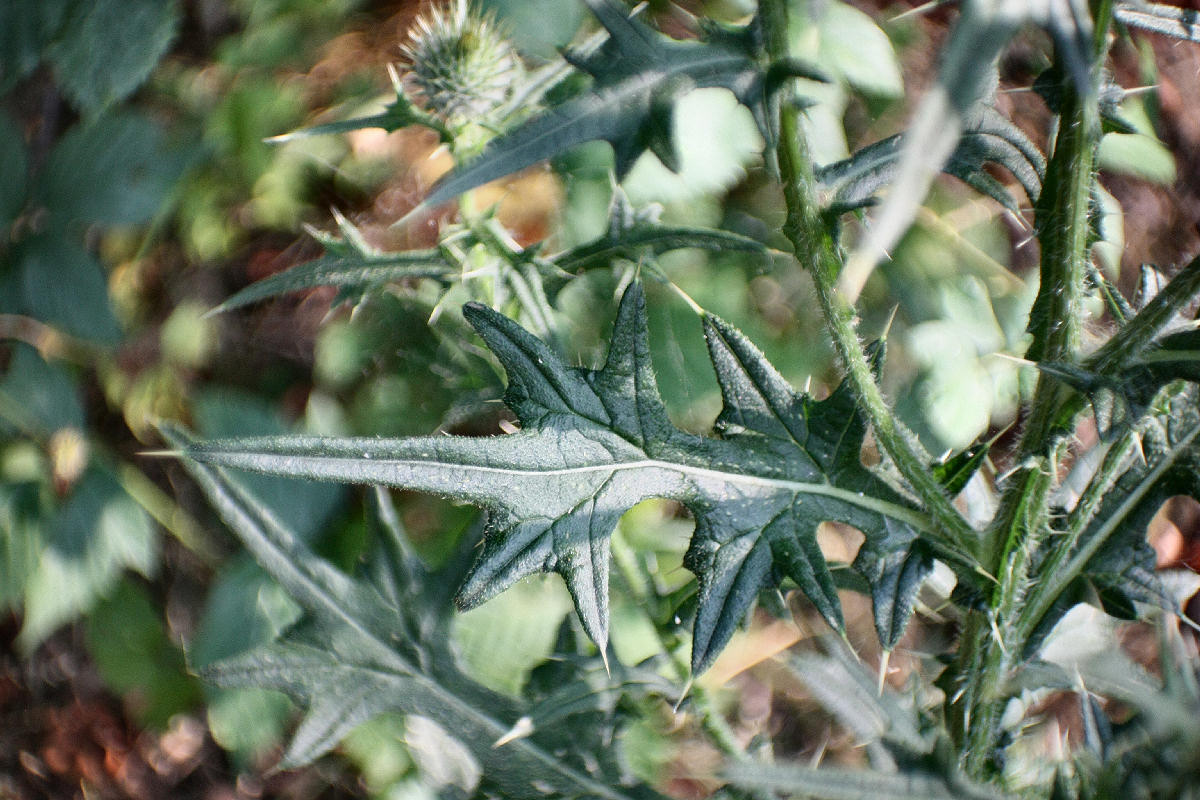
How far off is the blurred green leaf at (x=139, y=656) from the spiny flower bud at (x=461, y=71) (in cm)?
159

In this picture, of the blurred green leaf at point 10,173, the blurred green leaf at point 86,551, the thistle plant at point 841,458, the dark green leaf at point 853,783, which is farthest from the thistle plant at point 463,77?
the blurred green leaf at point 86,551

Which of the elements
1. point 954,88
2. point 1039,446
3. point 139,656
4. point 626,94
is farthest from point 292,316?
point 954,88

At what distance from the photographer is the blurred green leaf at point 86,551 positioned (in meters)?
1.81

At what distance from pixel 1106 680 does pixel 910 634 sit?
1.00 meters

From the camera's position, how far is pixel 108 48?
5.67ft

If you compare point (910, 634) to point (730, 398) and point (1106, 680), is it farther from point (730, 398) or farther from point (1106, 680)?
point (730, 398)

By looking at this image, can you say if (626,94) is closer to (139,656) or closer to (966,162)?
(966,162)

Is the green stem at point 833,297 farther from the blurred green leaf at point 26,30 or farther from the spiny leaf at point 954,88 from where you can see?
the blurred green leaf at point 26,30

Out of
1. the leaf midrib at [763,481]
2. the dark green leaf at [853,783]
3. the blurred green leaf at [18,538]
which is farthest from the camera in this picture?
the blurred green leaf at [18,538]

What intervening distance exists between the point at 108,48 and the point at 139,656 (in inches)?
56.3

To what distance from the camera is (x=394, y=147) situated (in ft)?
6.74

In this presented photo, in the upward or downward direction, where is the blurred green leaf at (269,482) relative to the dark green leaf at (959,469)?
downward

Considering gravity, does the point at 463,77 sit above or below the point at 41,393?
above

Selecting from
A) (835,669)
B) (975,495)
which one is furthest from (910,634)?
(835,669)
